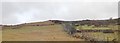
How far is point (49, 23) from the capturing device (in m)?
23.2

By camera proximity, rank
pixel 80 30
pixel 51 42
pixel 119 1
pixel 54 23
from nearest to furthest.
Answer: pixel 51 42 < pixel 119 1 < pixel 80 30 < pixel 54 23

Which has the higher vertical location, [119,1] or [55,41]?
[119,1]

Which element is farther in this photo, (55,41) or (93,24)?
(93,24)

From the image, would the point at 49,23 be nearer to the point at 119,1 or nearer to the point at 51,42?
the point at 119,1

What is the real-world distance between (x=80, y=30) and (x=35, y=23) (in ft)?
18.0

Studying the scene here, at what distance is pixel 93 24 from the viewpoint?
862 inches

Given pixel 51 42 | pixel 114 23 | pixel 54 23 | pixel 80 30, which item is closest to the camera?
pixel 51 42

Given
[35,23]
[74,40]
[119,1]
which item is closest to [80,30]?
[119,1]

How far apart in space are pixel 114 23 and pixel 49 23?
14.2 feet

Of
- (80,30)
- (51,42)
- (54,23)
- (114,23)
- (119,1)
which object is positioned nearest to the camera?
(51,42)

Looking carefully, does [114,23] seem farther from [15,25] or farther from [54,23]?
[15,25]

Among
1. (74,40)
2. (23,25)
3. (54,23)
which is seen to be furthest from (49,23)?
(74,40)

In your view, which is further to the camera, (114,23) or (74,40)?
(114,23)

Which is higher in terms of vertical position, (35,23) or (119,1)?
(119,1)
